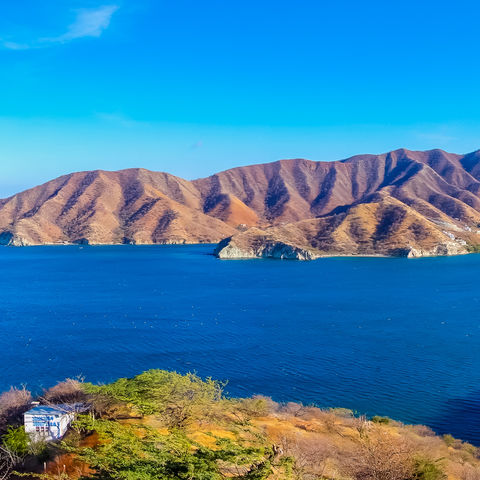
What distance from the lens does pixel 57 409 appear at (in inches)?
1168

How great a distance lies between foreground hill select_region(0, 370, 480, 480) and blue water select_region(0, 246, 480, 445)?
8.27 m

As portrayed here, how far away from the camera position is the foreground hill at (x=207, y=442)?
54.1 feet

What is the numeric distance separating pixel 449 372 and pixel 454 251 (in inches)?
6508

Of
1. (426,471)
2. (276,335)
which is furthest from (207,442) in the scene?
(276,335)

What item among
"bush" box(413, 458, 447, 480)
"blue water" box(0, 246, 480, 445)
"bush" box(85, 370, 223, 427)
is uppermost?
"bush" box(85, 370, 223, 427)

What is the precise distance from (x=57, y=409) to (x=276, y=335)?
4137 cm

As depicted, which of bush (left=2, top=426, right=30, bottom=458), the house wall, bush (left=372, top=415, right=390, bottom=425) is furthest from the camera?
bush (left=372, top=415, right=390, bottom=425)

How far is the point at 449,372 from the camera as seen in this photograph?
162 ft

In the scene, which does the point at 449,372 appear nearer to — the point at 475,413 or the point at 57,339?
the point at 475,413

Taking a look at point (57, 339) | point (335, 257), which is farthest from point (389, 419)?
point (335, 257)

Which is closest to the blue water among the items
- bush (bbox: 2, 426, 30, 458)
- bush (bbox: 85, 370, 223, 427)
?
bush (bbox: 85, 370, 223, 427)

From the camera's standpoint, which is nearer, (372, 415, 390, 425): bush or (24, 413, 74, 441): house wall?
(24, 413, 74, 441): house wall

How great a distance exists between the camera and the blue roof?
94.3 feet

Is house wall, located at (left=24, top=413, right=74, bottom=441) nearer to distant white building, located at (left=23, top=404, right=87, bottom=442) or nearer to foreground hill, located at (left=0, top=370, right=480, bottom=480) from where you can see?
distant white building, located at (left=23, top=404, right=87, bottom=442)
